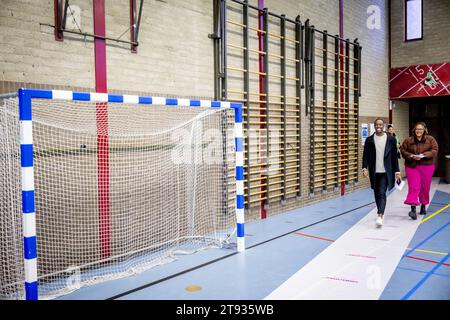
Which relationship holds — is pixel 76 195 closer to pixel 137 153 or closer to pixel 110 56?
pixel 137 153

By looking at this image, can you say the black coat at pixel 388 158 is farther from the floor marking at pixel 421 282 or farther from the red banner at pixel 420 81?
the red banner at pixel 420 81

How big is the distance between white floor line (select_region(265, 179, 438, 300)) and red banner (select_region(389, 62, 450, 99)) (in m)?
6.02

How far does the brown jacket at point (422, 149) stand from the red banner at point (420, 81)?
5240 mm

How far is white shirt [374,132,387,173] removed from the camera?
20.3 ft

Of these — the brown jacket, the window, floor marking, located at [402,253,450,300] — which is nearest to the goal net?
floor marking, located at [402,253,450,300]

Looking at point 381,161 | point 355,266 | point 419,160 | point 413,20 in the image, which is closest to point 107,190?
point 355,266

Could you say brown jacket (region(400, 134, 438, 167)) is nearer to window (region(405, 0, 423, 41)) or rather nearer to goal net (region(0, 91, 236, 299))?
goal net (region(0, 91, 236, 299))

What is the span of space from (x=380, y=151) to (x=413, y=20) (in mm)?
7584

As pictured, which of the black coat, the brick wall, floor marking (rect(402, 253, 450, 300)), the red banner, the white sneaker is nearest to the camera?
floor marking (rect(402, 253, 450, 300))

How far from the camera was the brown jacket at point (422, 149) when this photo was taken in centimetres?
674

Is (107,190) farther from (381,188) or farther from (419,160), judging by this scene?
(419,160)

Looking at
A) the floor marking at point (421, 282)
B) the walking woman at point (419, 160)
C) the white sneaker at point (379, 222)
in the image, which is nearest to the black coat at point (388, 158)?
the white sneaker at point (379, 222)

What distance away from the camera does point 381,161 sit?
20.3 ft
